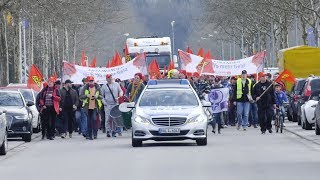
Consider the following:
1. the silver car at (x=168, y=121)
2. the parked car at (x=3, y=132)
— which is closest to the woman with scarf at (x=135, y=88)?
the silver car at (x=168, y=121)

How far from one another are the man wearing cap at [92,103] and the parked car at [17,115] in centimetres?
154

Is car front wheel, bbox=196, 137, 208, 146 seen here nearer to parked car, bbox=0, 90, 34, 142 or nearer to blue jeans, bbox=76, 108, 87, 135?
parked car, bbox=0, 90, 34, 142

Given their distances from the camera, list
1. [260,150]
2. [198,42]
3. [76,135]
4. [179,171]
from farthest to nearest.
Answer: [198,42]
[76,135]
[260,150]
[179,171]

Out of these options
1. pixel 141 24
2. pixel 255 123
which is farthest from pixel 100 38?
pixel 255 123

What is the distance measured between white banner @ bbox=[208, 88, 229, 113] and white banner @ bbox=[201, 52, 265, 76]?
8.56m

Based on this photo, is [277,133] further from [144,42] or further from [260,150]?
[144,42]

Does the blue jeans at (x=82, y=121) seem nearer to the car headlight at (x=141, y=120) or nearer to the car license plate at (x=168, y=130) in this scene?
the car headlight at (x=141, y=120)

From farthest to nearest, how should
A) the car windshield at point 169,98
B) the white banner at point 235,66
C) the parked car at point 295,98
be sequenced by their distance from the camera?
the white banner at point 235,66, the parked car at point 295,98, the car windshield at point 169,98

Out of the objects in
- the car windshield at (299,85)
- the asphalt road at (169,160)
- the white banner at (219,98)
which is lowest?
the asphalt road at (169,160)

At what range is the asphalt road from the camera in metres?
20.8

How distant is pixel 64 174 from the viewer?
21.2m

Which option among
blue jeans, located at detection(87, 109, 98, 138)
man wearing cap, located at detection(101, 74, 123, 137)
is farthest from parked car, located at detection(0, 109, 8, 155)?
man wearing cap, located at detection(101, 74, 123, 137)

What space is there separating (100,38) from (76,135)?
373ft

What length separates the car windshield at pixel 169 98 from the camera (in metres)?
30.5
